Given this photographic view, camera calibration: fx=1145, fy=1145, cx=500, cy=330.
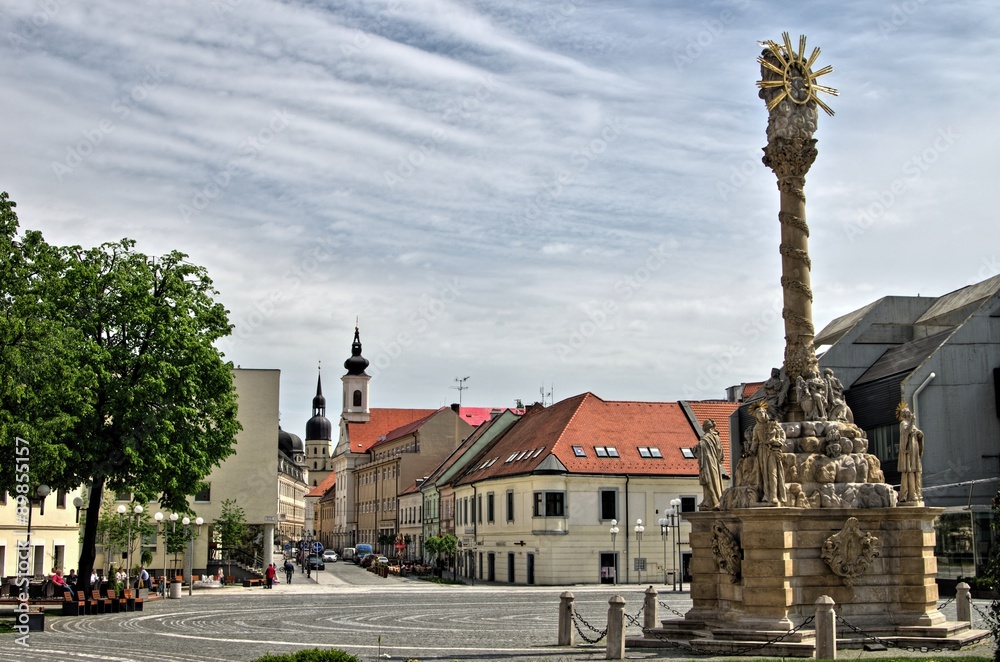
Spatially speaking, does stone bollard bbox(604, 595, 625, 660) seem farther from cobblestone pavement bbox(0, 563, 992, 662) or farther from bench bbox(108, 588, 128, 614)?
bench bbox(108, 588, 128, 614)

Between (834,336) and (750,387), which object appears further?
(750,387)

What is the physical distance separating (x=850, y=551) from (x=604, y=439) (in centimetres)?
3994

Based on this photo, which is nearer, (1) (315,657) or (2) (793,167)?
(1) (315,657)

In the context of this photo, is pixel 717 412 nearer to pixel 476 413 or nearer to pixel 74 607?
pixel 74 607

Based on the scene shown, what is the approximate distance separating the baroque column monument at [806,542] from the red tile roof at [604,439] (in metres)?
34.9

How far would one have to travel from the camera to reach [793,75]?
24.1m

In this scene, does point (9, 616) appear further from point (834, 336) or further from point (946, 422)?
point (834, 336)

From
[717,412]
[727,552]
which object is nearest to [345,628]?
[727,552]

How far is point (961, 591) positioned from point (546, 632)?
9.09 metres

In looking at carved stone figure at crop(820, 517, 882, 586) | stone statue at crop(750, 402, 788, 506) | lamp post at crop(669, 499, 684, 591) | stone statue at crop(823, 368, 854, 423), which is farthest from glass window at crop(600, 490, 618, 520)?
carved stone figure at crop(820, 517, 882, 586)

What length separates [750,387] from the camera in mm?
79875

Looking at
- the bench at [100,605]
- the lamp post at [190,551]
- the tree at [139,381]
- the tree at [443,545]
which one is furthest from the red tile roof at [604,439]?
the bench at [100,605]

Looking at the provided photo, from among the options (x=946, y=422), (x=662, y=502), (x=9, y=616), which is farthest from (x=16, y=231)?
(x=662, y=502)

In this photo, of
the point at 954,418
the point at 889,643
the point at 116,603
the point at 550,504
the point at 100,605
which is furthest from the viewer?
the point at 550,504
